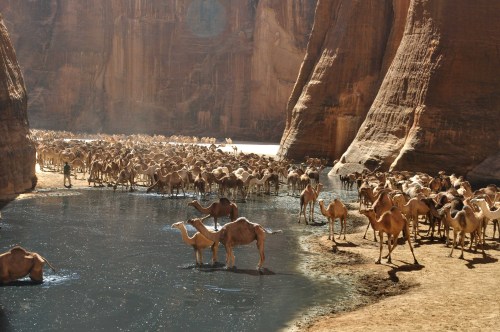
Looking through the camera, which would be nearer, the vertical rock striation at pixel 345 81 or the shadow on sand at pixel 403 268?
the shadow on sand at pixel 403 268

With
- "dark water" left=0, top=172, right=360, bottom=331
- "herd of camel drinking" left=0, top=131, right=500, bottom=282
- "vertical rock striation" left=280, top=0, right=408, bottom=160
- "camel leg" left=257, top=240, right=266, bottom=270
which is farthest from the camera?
"vertical rock striation" left=280, top=0, right=408, bottom=160

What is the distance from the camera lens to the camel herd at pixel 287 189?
15.7m

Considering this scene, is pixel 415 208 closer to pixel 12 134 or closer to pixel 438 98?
pixel 12 134

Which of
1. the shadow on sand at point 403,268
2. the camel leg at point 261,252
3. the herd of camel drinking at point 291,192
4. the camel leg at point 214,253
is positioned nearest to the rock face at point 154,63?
the herd of camel drinking at point 291,192

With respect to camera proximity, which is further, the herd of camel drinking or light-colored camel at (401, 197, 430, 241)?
light-colored camel at (401, 197, 430, 241)

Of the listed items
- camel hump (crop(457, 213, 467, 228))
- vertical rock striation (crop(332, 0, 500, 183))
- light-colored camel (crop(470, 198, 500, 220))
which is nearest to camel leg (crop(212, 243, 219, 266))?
camel hump (crop(457, 213, 467, 228))

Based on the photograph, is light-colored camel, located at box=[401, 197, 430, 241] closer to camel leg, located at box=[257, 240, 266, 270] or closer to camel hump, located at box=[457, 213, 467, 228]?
camel hump, located at box=[457, 213, 467, 228]

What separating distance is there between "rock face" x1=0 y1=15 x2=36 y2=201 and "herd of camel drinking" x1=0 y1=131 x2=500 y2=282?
453cm

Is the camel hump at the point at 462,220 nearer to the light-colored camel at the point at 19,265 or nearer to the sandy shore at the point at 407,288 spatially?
the sandy shore at the point at 407,288

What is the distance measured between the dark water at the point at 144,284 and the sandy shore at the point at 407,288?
56 cm

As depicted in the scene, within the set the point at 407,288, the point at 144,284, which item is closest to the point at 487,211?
the point at 407,288

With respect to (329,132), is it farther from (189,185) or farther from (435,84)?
(189,185)

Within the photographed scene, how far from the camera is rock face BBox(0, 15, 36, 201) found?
28375mm

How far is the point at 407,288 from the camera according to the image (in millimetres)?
13766
